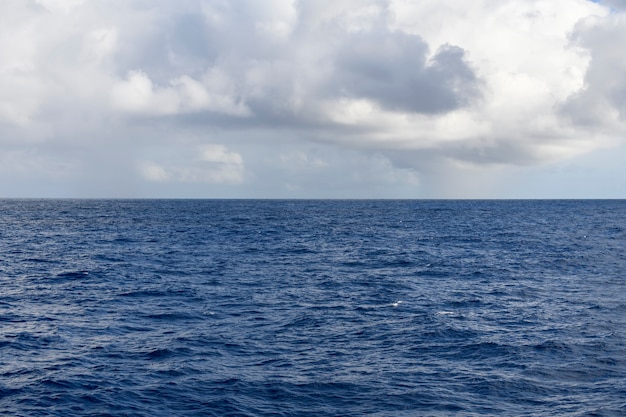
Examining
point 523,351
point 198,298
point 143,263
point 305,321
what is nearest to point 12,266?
point 143,263

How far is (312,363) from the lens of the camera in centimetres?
3659

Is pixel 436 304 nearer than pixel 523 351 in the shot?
No

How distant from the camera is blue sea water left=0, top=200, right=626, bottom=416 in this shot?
3073cm

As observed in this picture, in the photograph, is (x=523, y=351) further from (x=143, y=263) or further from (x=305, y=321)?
(x=143, y=263)

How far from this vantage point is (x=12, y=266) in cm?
7750

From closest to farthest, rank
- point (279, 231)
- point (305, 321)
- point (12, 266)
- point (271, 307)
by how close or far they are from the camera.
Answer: point (305, 321) → point (271, 307) → point (12, 266) → point (279, 231)

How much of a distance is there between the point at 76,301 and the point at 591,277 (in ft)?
193

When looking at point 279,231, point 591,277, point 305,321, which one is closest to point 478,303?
point 305,321

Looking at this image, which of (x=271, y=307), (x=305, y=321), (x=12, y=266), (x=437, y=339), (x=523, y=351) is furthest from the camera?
(x=12, y=266)

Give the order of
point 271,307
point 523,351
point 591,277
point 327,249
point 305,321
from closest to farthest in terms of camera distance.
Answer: point 523,351 → point 305,321 → point 271,307 → point 591,277 → point 327,249

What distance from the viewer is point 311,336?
4316 centimetres

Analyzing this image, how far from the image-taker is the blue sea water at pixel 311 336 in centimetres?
3073

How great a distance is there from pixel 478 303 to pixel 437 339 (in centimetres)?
1505

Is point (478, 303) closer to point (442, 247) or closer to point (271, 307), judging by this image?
point (271, 307)
